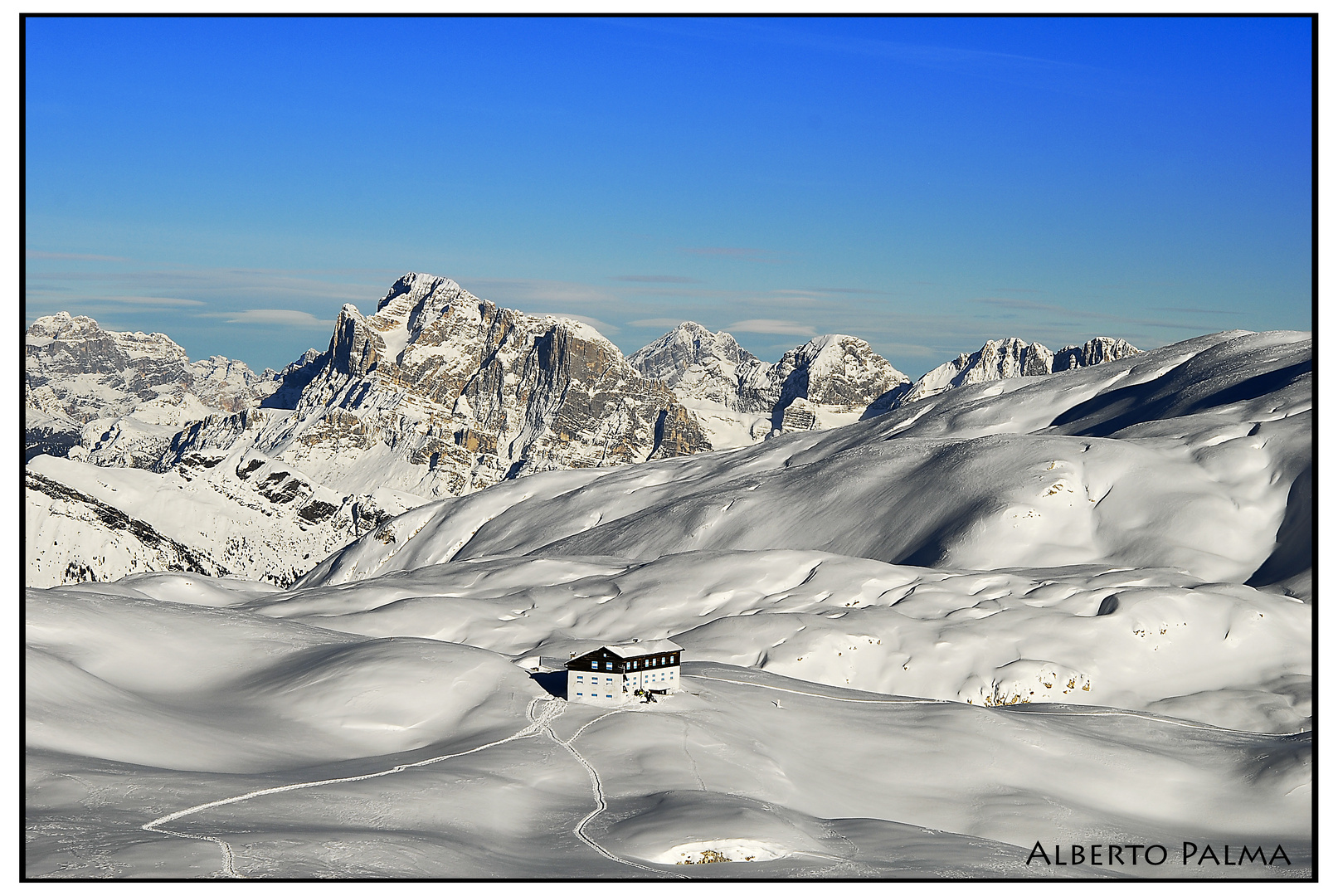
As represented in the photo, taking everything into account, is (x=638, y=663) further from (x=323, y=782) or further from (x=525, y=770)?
(x=323, y=782)

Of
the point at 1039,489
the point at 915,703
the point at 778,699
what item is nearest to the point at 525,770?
the point at 778,699

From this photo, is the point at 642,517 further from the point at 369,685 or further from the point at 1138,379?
the point at 369,685

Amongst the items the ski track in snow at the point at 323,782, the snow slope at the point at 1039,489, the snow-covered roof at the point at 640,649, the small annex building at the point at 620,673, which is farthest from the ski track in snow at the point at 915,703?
the snow slope at the point at 1039,489

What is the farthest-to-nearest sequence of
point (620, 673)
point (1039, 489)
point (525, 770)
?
point (1039, 489) < point (620, 673) < point (525, 770)

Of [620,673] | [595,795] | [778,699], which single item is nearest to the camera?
[595,795]

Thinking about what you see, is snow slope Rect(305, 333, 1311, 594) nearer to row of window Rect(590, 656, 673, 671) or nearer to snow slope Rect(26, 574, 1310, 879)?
snow slope Rect(26, 574, 1310, 879)

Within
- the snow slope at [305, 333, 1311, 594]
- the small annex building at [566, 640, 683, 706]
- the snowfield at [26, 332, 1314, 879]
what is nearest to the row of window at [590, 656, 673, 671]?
the small annex building at [566, 640, 683, 706]
